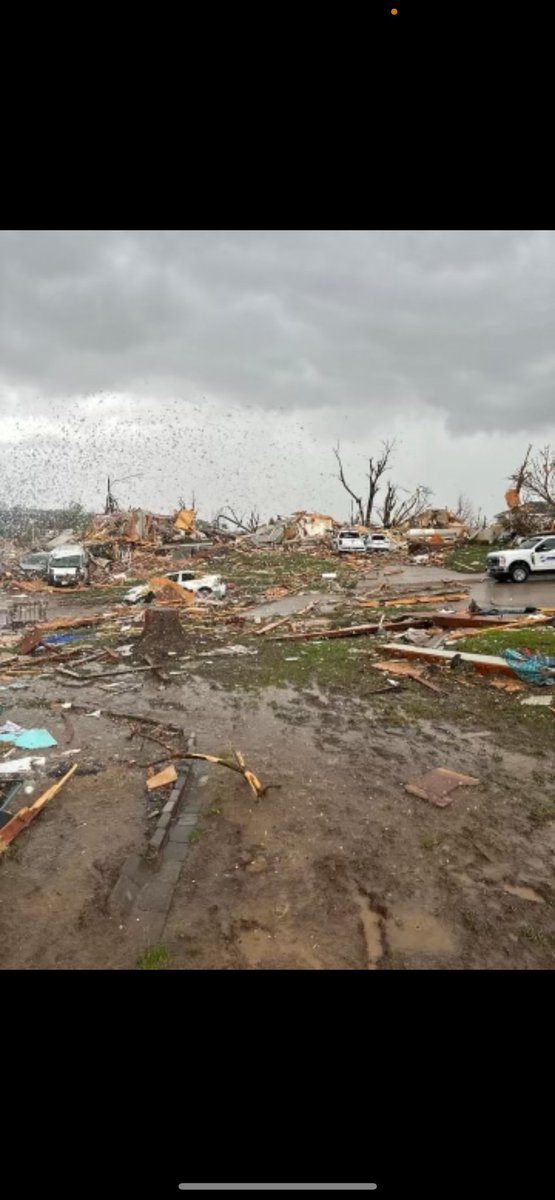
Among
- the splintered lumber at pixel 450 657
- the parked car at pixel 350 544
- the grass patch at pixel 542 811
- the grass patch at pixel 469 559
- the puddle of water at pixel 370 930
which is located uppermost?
the parked car at pixel 350 544

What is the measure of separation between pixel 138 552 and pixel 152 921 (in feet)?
95.5

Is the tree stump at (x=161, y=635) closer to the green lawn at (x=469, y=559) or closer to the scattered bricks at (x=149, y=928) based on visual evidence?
the scattered bricks at (x=149, y=928)

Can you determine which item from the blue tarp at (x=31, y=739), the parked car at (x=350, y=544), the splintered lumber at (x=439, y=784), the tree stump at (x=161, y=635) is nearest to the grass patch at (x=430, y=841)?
the splintered lumber at (x=439, y=784)

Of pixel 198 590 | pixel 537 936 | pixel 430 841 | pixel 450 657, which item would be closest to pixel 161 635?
pixel 450 657

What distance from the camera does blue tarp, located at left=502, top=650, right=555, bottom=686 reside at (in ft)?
27.9

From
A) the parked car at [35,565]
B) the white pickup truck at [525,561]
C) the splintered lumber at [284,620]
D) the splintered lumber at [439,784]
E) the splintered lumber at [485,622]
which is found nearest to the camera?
the splintered lumber at [439,784]

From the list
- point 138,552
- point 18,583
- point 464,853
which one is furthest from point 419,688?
point 138,552

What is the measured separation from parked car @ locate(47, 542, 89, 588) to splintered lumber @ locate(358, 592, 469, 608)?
13.3 m

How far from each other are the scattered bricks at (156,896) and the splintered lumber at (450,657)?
661 centimetres

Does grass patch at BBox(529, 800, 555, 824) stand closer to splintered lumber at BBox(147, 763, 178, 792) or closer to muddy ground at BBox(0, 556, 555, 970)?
muddy ground at BBox(0, 556, 555, 970)

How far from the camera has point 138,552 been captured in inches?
1240

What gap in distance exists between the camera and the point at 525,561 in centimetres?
1948

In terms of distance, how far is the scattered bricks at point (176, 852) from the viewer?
4414 mm
